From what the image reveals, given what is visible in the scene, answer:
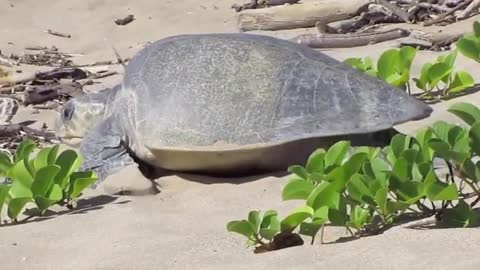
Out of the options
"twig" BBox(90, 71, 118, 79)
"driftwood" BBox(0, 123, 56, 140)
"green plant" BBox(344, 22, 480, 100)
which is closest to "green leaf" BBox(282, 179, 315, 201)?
"green plant" BBox(344, 22, 480, 100)

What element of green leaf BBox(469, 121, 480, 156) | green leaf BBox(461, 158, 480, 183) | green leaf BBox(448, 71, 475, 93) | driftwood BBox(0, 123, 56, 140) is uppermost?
green leaf BBox(469, 121, 480, 156)

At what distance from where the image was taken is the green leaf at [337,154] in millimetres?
2783

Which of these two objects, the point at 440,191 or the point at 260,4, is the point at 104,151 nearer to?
the point at 440,191

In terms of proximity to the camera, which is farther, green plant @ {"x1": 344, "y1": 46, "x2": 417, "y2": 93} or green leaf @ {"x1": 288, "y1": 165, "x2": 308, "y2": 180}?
Result: green plant @ {"x1": 344, "y1": 46, "x2": 417, "y2": 93}

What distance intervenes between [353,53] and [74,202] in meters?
2.30

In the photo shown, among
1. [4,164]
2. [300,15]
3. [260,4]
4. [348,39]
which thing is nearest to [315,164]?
[4,164]

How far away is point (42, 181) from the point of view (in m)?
3.19

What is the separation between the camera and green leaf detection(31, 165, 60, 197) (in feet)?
10.4

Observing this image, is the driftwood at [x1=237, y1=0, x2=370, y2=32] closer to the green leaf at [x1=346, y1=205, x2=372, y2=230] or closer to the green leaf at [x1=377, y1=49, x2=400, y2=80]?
the green leaf at [x1=377, y1=49, x2=400, y2=80]

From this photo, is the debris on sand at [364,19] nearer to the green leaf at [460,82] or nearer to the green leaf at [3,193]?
the green leaf at [460,82]

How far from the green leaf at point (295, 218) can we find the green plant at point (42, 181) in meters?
0.93

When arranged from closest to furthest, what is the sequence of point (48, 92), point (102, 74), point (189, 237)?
point (189, 237)
point (48, 92)
point (102, 74)

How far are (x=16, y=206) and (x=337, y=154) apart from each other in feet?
3.39

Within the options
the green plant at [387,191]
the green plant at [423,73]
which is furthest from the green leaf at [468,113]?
the green plant at [423,73]
